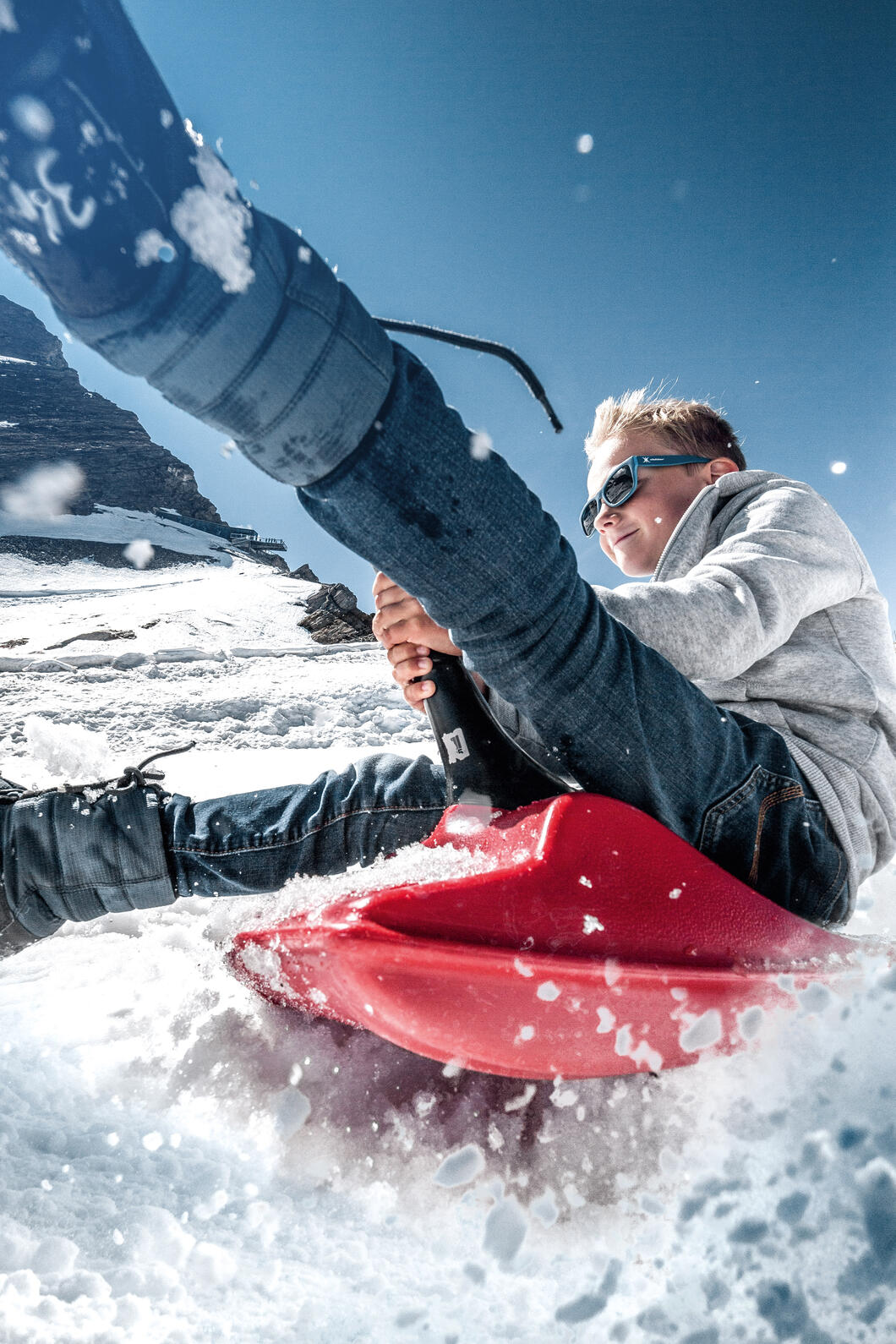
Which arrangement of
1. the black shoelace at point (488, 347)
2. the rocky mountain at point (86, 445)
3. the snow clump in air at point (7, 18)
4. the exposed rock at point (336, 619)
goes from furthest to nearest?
the rocky mountain at point (86, 445) < the exposed rock at point (336, 619) < the black shoelace at point (488, 347) < the snow clump in air at point (7, 18)

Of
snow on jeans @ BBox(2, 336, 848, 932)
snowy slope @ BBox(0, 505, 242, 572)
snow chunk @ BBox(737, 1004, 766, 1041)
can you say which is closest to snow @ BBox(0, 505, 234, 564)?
snowy slope @ BBox(0, 505, 242, 572)

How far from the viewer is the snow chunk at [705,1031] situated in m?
0.59

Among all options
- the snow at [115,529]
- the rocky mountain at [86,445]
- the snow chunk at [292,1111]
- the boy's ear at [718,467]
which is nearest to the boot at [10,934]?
the snow chunk at [292,1111]

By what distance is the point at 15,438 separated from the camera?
2972cm

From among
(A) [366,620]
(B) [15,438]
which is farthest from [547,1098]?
(B) [15,438]

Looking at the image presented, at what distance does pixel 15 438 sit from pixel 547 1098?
126 feet

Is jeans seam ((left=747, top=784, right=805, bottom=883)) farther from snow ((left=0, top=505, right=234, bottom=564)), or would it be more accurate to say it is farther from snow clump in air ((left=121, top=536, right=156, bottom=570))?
snow ((left=0, top=505, right=234, bottom=564))

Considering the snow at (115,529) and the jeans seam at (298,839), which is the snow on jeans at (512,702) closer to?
the jeans seam at (298,839)

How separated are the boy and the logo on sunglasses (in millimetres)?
111

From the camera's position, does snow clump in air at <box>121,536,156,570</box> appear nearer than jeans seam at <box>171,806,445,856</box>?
No

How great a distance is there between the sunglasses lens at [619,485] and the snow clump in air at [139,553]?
19175 millimetres

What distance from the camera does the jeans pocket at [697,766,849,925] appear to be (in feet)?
2.38

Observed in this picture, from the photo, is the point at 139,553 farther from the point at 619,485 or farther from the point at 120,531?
the point at 619,485

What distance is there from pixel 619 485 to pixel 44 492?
29.6 metres
